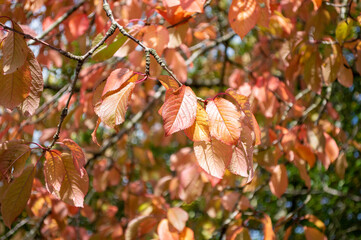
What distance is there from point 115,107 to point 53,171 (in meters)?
0.21

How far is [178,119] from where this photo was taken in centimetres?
65

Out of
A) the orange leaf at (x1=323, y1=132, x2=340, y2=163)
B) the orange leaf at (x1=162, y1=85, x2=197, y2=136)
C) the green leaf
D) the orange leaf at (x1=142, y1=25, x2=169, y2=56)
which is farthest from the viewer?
the orange leaf at (x1=323, y1=132, x2=340, y2=163)

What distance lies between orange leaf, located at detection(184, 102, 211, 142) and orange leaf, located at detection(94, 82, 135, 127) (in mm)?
129

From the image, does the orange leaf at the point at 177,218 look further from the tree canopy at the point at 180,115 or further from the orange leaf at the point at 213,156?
the orange leaf at the point at 213,156

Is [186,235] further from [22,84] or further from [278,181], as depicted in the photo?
[22,84]

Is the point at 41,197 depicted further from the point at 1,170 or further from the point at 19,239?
the point at 19,239

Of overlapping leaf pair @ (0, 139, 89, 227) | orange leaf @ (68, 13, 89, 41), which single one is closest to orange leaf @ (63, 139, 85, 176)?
overlapping leaf pair @ (0, 139, 89, 227)

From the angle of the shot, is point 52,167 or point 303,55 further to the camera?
point 303,55

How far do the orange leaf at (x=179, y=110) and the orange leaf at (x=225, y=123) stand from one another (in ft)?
0.13

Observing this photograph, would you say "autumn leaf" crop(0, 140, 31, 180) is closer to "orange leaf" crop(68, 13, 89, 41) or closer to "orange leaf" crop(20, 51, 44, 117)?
"orange leaf" crop(20, 51, 44, 117)

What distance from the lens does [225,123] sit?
0.67m

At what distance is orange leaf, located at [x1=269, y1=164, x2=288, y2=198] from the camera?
1.31 metres

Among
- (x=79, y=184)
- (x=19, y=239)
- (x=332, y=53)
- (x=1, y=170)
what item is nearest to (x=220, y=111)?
(x=79, y=184)

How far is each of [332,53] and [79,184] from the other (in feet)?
2.98
